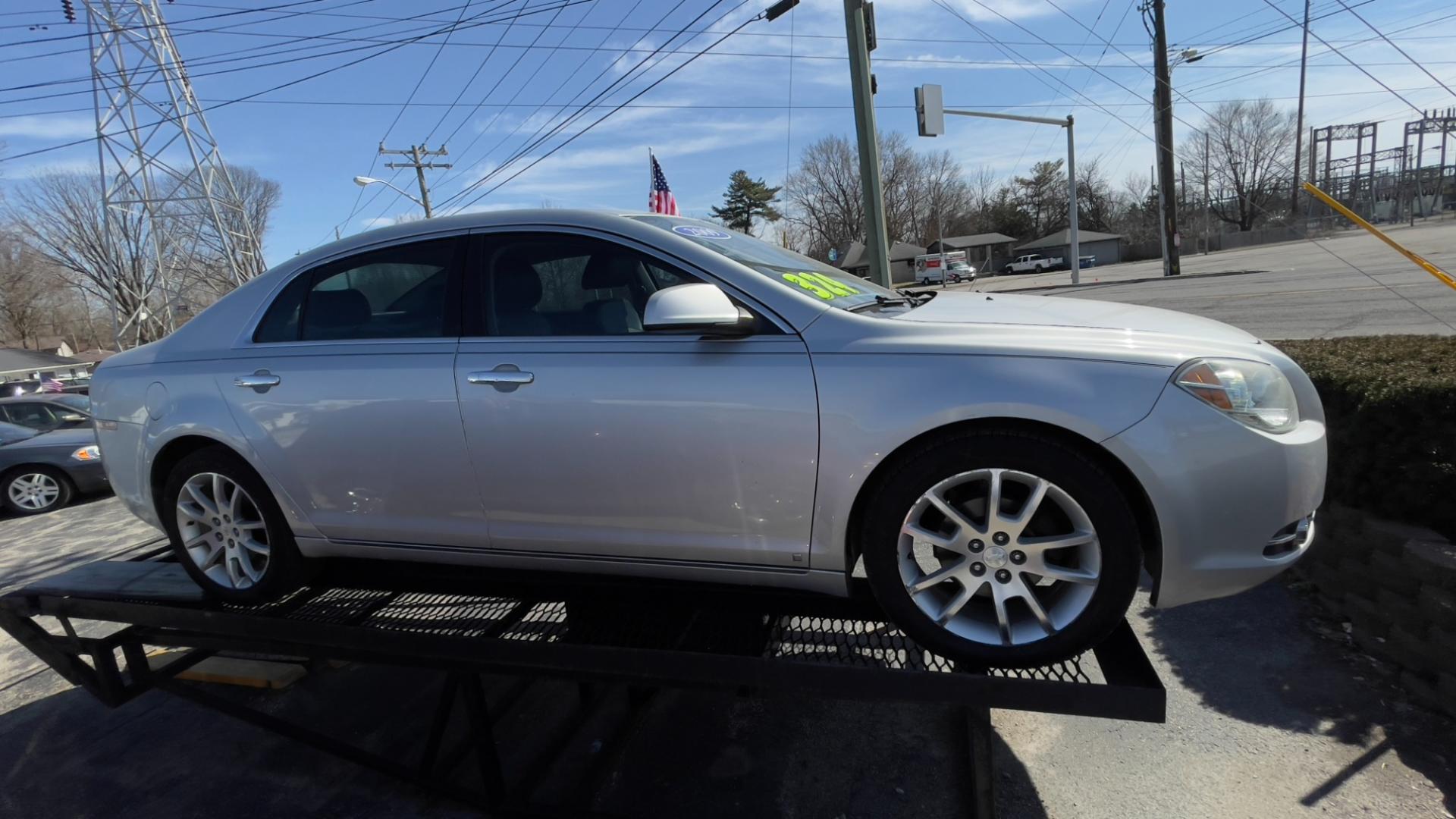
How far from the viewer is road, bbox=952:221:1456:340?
999 centimetres

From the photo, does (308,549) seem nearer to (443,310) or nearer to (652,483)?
(443,310)

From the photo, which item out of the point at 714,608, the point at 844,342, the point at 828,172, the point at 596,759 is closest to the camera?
the point at 844,342

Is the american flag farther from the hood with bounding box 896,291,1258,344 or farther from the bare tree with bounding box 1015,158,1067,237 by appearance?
the bare tree with bounding box 1015,158,1067,237

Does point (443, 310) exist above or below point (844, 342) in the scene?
above

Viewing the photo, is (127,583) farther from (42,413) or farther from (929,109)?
(929,109)

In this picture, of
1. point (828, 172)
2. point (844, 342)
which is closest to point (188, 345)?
point (844, 342)

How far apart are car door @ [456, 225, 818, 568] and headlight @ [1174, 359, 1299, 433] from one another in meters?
1.03

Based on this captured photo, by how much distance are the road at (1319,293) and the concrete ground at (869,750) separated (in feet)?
6.90

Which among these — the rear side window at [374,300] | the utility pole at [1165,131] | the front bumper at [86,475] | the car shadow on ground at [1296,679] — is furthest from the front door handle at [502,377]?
the utility pole at [1165,131]

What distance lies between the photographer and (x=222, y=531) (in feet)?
10.4

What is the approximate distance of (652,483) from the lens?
2400 mm

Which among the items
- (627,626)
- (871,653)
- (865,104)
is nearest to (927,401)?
(871,653)

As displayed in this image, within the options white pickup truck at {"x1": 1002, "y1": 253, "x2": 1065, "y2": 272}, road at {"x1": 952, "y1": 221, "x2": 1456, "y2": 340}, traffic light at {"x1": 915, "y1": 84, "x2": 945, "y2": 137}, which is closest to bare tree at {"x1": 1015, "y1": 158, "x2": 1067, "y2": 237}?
white pickup truck at {"x1": 1002, "y1": 253, "x2": 1065, "y2": 272}

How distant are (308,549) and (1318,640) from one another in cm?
433
